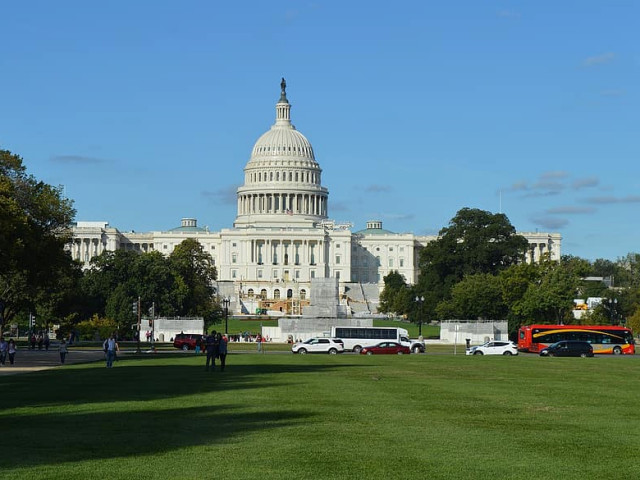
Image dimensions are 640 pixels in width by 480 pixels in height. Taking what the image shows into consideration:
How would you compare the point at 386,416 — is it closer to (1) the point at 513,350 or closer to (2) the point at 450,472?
(2) the point at 450,472

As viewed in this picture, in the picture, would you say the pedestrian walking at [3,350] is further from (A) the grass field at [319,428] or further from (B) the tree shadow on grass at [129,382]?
(A) the grass field at [319,428]

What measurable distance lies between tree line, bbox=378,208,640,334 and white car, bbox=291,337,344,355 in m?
36.2

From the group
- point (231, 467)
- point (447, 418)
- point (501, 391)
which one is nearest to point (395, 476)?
point (231, 467)

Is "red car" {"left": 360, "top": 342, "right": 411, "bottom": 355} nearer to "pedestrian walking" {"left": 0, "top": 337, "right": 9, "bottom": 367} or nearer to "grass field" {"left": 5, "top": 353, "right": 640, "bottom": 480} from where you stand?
"pedestrian walking" {"left": 0, "top": 337, "right": 9, "bottom": 367}

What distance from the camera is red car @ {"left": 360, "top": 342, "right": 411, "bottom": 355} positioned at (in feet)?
276

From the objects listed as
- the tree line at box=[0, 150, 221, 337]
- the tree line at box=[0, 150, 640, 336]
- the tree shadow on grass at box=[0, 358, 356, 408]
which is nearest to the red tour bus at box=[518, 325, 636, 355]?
the tree line at box=[0, 150, 640, 336]

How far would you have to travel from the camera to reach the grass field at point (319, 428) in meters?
19.2

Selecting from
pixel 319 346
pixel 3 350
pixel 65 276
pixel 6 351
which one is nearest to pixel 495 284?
pixel 319 346

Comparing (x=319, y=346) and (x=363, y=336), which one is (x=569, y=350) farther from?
(x=363, y=336)

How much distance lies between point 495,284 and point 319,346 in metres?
46.3

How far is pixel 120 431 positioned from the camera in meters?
24.5

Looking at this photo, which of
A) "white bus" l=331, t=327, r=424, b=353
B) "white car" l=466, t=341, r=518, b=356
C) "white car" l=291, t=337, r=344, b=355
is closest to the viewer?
"white car" l=466, t=341, r=518, b=356

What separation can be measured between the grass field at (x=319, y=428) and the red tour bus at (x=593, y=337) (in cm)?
4986

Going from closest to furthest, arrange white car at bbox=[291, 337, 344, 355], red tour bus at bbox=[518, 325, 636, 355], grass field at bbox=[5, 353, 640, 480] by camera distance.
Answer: grass field at bbox=[5, 353, 640, 480] → white car at bbox=[291, 337, 344, 355] → red tour bus at bbox=[518, 325, 636, 355]
